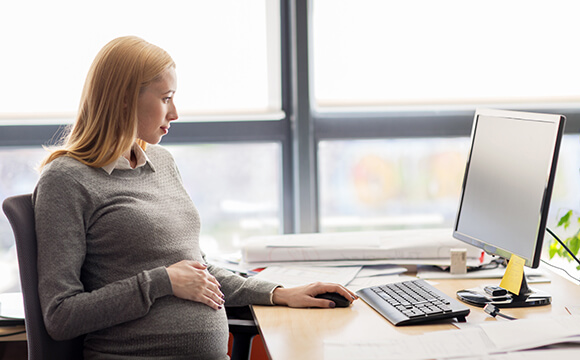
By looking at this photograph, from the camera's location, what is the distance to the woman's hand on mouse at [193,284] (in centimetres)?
150

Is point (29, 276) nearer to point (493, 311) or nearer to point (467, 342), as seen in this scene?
point (467, 342)

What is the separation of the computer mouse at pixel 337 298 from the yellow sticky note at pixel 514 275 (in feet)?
1.35

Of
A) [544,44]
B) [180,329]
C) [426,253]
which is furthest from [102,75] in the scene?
[544,44]

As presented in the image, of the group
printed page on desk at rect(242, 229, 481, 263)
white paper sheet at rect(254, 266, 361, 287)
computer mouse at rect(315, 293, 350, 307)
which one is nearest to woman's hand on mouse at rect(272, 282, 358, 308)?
computer mouse at rect(315, 293, 350, 307)

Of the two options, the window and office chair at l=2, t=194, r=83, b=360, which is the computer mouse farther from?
the window

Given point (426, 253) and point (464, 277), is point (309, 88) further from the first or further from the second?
point (464, 277)

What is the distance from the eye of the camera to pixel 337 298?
162 cm

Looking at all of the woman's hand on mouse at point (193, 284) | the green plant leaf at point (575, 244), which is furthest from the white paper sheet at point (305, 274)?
the green plant leaf at point (575, 244)

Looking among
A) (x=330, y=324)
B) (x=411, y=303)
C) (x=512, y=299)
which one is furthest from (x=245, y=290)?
(x=512, y=299)

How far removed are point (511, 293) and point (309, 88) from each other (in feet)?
4.03

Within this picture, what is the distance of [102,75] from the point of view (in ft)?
5.12

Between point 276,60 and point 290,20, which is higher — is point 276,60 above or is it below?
below

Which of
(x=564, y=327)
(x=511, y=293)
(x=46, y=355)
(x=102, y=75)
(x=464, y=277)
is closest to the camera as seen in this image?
(x=564, y=327)

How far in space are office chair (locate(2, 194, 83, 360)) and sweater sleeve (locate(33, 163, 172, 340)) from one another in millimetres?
23
